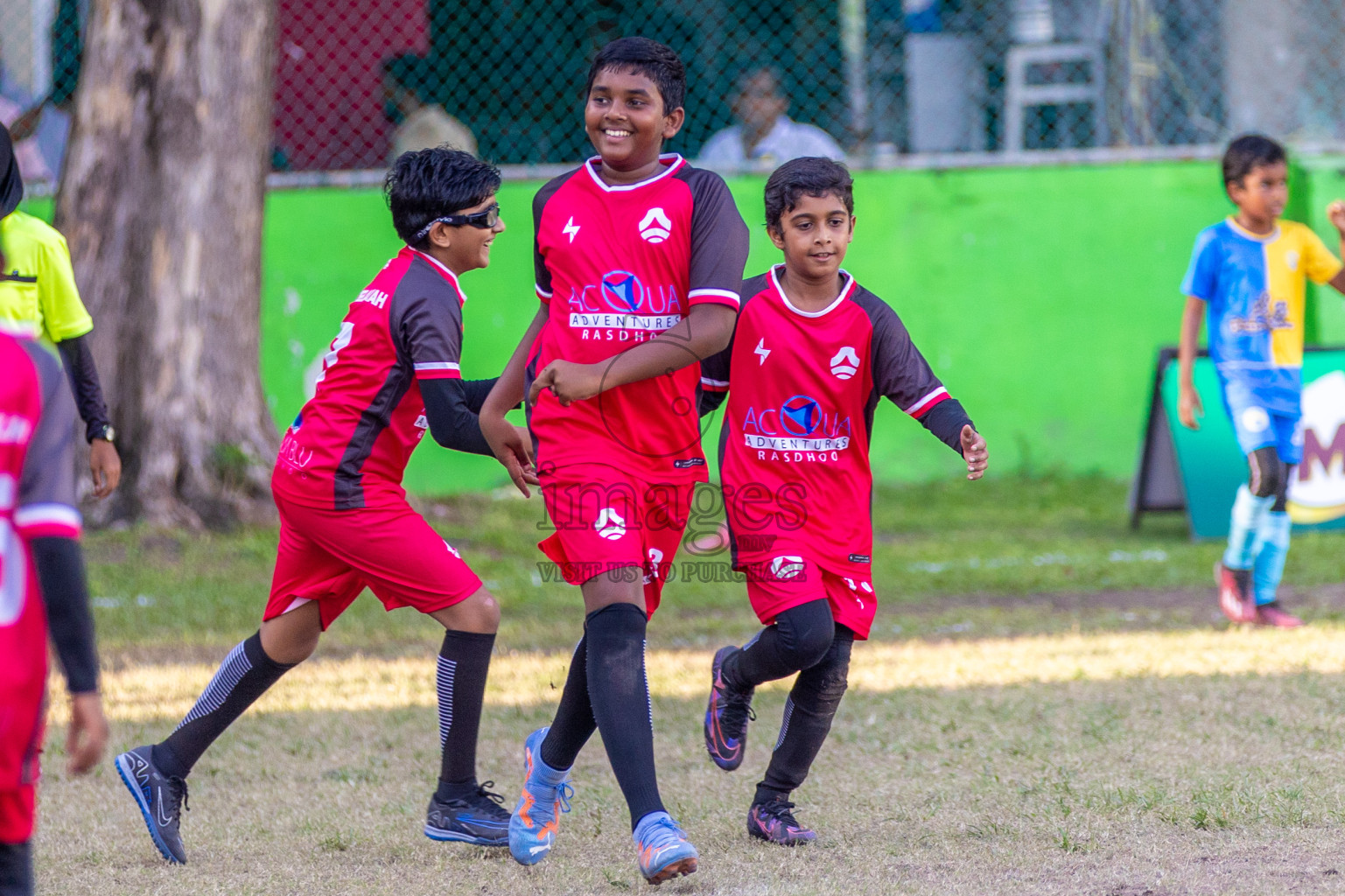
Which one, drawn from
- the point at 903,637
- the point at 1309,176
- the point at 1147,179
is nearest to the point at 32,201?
the point at 903,637

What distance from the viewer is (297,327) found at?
409 inches

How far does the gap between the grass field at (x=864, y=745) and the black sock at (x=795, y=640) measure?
0.45m

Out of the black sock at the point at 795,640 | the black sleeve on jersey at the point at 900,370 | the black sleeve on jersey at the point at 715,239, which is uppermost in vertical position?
the black sleeve on jersey at the point at 715,239

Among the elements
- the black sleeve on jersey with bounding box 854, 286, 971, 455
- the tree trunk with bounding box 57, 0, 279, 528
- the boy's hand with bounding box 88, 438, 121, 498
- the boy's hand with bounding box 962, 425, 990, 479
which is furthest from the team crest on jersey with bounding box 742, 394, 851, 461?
the tree trunk with bounding box 57, 0, 279, 528

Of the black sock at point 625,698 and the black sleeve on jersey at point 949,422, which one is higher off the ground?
the black sleeve on jersey at point 949,422

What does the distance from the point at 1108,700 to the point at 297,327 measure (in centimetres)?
693

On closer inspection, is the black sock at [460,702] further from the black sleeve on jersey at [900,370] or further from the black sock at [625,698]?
the black sleeve on jersey at [900,370]

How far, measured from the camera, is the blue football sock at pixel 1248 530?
655 cm

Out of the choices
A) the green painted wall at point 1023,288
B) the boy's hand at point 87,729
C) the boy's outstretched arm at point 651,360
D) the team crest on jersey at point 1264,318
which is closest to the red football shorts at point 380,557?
the boy's outstretched arm at point 651,360

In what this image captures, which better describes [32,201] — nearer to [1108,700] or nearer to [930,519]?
[930,519]

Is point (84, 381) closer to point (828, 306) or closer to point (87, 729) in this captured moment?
point (828, 306)

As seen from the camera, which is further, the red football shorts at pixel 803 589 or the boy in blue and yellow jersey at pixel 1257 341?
the boy in blue and yellow jersey at pixel 1257 341

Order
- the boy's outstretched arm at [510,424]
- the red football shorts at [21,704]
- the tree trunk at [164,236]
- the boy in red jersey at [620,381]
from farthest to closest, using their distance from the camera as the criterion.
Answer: the tree trunk at [164,236] < the boy's outstretched arm at [510,424] < the boy in red jersey at [620,381] < the red football shorts at [21,704]

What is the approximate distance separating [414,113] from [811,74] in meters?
2.94
